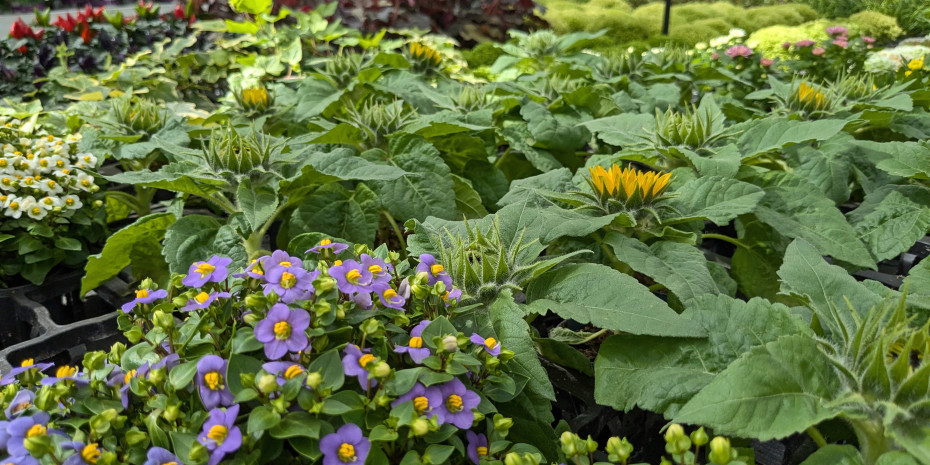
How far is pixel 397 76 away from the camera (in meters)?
2.42

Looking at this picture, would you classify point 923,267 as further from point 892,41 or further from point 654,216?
point 892,41

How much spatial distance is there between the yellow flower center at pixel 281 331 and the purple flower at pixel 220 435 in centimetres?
10

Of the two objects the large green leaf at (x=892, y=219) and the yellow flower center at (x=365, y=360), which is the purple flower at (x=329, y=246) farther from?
the large green leaf at (x=892, y=219)

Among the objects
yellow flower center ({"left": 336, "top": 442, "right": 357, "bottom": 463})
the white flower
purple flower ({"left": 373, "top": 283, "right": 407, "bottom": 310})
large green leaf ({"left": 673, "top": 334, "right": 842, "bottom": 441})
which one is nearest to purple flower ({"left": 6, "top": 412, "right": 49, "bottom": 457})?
yellow flower center ({"left": 336, "top": 442, "right": 357, "bottom": 463})

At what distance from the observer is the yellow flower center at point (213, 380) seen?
79 cm

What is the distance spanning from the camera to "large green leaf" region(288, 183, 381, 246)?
159 cm

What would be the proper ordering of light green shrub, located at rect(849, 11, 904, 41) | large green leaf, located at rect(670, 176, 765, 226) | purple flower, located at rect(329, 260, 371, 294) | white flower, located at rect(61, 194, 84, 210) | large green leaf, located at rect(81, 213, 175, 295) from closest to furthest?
purple flower, located at rect(329, 260, 371, 294)
large green leaf, located at rect(670, 176, 765, 226)
large green leaf, located at rect(81, 213, 175, 295)
white flower, located at rect(61, 194, 84, 210)
light green shrub, located at rect(849, 11, 904, 41)

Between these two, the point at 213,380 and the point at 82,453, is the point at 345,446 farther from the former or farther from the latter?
the point at 82,453

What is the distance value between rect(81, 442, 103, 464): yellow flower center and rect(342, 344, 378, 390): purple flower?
0.96 feet

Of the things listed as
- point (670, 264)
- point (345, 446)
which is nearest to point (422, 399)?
point (345, 446)

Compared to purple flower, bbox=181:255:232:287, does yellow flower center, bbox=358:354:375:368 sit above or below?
below

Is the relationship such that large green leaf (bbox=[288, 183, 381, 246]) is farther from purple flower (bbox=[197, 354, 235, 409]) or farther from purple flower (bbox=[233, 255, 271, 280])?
purple flower (bbox=[197, 354, 235, 409])

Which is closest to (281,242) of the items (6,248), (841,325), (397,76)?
(6,248)

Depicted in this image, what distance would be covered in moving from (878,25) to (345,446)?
11.2 m
